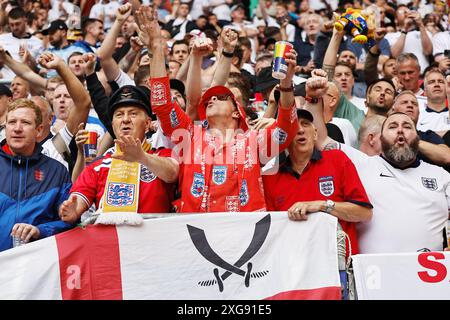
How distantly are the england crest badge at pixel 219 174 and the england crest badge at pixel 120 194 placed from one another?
0.60 metres

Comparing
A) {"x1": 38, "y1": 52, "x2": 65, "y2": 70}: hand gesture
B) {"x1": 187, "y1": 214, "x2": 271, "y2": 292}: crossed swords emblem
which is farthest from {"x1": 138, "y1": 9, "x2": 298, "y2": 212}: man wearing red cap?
{"x1": 38, "y1": 52, "x2": 65, "y2": 70}: hand gesture

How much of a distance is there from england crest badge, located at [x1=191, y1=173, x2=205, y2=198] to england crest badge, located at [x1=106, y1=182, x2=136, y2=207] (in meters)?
0.44

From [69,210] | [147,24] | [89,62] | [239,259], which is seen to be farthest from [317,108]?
[89,62]

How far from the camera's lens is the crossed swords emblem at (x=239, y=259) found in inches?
244

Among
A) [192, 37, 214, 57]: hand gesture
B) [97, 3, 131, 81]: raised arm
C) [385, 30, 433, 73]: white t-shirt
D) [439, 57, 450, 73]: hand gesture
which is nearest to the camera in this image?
[192, 37, 214, 57]: hand gesture

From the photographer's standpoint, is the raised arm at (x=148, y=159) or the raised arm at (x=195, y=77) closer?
the raised arm at (x=148, y=159)

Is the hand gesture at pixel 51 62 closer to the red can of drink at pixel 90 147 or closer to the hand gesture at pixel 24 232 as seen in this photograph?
the red can of drink at pixel 90 147

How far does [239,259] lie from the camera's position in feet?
20.5

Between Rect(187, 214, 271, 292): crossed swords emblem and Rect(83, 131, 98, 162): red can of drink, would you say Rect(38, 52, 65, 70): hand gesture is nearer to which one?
Rect(83, 131, 98, 162): red can of drink

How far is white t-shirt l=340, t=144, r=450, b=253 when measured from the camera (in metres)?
6.93

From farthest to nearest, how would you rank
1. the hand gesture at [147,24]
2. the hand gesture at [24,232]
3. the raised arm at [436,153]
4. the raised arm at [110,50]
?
the raised arm at [110,50]
the raised arm at [436,153]
the hand gesture at [147,24]
the hand gesture at [24,232]

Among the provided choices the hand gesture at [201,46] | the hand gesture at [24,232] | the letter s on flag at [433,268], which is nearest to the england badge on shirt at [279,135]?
the hand gesture at [201,46]

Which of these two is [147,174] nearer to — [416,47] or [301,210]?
[301,210]

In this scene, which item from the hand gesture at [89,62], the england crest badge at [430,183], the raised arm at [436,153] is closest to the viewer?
the england crest badge at [430,183]
